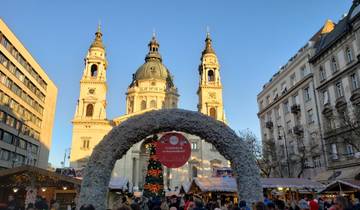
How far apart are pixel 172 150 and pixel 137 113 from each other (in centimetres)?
4965

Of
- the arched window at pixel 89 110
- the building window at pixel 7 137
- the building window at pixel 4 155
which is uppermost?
the arched window at pixel 89 110

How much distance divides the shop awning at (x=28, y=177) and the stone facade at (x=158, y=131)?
11.2 m

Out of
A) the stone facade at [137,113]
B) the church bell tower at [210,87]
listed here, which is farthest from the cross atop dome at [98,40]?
the church bell tower at [210,87]

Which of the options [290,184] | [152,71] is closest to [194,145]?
[152,71]

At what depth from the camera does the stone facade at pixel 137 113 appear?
6028 cm

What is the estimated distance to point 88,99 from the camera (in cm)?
6328

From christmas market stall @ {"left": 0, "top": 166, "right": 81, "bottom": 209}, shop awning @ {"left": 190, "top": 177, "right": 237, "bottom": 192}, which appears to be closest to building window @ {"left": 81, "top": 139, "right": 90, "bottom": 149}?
christmas market stall @ {"left": 0, "top": 166, "right": 81, "bottom": 209}

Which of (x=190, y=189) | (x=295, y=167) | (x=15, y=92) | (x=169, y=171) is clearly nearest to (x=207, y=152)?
(x=169, y=171)

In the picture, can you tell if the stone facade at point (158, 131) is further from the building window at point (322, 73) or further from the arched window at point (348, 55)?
the building window at point (322, 73)

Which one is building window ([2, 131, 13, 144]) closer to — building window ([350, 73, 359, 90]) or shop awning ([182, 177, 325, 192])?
shop awning ([182, 177, 325, 192])

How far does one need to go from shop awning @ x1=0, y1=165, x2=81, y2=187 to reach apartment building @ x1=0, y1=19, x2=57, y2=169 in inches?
905

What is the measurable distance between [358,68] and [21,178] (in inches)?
1207

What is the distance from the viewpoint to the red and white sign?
44.1 ft

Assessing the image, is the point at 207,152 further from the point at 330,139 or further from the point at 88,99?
the point at 330,139
